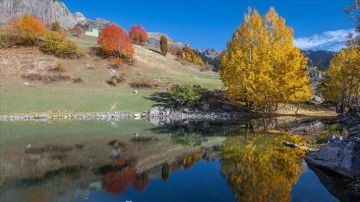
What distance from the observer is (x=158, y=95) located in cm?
7112

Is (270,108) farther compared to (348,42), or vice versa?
(270,108)

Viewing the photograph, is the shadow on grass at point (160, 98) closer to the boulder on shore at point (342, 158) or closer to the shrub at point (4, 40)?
the shrub at point (4, 40)

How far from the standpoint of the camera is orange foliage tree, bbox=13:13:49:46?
300 feet

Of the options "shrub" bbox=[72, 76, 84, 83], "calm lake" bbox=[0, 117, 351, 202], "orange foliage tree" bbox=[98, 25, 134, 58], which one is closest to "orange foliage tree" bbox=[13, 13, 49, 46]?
"orange foliage tree" bbox=[98, 25, 134, 58]

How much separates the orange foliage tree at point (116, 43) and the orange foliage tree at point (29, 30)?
1626 cm

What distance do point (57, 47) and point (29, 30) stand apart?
1017 centimetres

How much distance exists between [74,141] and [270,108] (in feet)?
116

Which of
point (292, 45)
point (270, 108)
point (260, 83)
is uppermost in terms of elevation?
point (292, 45)

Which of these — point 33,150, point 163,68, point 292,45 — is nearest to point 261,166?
point 33,150

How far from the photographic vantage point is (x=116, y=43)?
3696 inches

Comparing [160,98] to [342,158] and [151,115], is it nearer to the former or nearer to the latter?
[151,115]

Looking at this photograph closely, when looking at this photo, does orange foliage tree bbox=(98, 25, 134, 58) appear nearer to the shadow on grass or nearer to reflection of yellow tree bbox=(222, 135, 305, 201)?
the shadow on grass

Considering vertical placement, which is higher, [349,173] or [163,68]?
[163,68]

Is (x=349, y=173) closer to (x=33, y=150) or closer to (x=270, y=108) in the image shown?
(x=33, y=150)
